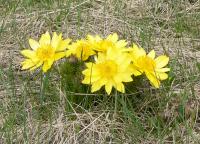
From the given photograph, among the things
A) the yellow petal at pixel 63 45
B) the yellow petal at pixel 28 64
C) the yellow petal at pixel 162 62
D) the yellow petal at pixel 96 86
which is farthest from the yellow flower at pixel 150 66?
the yellow petal at pixel 28 64

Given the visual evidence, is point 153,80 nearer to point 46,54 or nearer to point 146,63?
point 146,63

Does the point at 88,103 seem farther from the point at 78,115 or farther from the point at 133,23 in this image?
the point at 133,23

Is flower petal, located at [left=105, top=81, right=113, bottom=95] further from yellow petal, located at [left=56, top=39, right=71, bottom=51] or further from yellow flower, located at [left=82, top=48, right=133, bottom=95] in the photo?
yellow petal, located at [left=56, top=39, right=71, bottom=51]

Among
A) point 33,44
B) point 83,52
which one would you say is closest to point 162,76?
point 83,52

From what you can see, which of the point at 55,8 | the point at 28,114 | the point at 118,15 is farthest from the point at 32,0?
the point at 28,114

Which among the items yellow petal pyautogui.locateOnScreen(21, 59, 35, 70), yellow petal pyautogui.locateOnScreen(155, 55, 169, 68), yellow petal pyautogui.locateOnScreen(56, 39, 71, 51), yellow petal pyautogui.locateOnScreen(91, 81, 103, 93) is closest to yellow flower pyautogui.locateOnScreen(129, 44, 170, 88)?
yellow petal pyautogui.locateOnScreen(155, 55, 169, 68)

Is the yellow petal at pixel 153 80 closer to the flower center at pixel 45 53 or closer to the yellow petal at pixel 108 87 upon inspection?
the yellow petal at pixel 108 87
